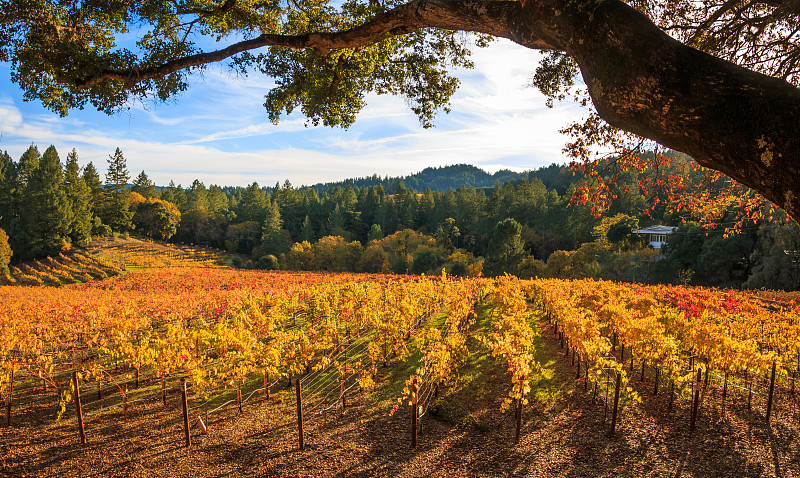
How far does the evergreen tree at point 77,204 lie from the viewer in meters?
43.5

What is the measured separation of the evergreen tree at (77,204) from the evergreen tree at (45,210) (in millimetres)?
1659

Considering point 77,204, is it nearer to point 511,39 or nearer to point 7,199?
point 7,199

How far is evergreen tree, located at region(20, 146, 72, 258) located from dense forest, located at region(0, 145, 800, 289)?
0.38 feet

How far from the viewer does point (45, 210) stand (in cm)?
4066

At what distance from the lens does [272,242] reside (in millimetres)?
54469

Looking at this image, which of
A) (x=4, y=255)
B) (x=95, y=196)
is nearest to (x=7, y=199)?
(x=95, y=196)

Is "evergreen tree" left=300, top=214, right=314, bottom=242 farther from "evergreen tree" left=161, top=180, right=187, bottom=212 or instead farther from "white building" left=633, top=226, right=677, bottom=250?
"white building" left=633, top=226, right=677, bottom=250

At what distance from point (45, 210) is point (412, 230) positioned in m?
41.5

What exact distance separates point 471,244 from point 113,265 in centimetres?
4246

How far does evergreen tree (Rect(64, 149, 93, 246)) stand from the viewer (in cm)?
4353

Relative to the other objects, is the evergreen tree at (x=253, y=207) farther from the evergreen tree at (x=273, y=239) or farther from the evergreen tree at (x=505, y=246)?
the evergreen tree at (x=505, y=246)

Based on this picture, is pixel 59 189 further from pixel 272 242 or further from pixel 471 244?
pixel 471 244

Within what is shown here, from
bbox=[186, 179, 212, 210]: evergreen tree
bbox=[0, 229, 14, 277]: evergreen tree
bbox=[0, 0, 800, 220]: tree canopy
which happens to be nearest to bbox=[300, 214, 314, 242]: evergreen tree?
bbox=[186, 179, 212, 210]: evergreen tree

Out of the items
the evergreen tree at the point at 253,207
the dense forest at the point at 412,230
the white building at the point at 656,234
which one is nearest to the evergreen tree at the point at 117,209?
the dense forest at the point at 412,230
